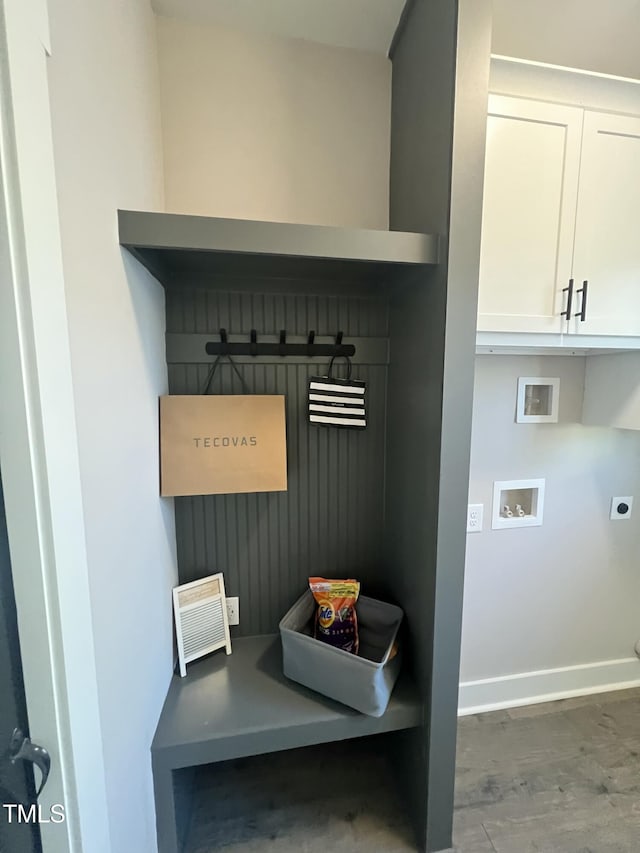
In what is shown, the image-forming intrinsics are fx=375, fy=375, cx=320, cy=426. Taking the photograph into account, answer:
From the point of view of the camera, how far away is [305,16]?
1173mm

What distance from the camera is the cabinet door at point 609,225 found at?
1253 mm

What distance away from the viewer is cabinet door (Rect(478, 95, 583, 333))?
1.20m

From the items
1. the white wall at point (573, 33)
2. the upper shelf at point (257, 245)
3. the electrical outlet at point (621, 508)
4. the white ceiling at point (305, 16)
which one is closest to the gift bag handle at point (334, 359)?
the upper shelf at point (257, 245)

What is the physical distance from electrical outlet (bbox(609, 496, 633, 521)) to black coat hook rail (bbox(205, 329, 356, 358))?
1.49m

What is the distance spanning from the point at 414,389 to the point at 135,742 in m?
1.18

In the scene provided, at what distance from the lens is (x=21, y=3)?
48 centimetres

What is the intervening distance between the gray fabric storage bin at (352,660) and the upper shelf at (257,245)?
1.11 metres

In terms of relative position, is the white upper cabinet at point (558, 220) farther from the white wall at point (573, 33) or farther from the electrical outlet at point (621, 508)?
the electrical outlet at point (621, 508)

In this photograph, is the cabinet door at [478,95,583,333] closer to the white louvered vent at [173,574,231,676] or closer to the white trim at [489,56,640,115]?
the white trim at [489,56,640,115]

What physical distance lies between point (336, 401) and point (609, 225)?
1.12 metres

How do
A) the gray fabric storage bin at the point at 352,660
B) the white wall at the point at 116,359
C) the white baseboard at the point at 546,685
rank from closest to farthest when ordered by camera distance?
the white wall at the point at 116,359 < the gray fabric storage bin at the point at 352,660 < the white baseboard at the point at 546,685

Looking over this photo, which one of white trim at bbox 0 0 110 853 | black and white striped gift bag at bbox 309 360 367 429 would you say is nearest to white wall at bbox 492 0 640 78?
black and white striped gift bag at bbox 309 360 367 429

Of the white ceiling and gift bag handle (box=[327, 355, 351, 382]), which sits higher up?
the white ceiling

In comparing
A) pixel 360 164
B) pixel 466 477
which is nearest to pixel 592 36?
pixel 360 164
